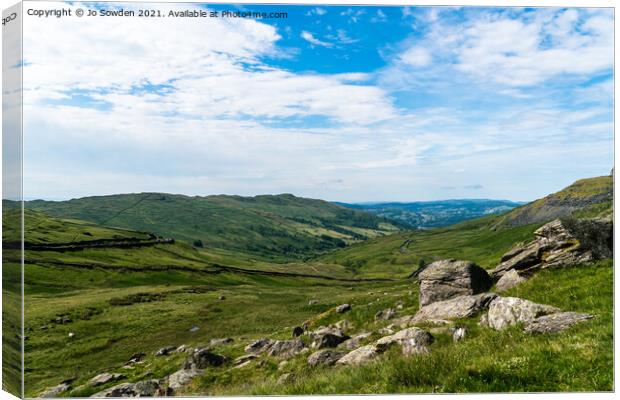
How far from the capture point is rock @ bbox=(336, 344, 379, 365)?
1490 cm

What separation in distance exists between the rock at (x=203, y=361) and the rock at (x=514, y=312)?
1314 cm

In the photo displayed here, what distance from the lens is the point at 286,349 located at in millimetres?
20516

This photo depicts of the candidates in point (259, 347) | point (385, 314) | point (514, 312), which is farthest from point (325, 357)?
point (385, 314)

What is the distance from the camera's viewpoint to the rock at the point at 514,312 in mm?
14634

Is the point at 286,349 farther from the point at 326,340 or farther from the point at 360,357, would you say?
the point at 360,357

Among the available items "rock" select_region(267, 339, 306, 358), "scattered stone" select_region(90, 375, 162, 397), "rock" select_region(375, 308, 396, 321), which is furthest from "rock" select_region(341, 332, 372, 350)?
"scattered stone" select_region(90, 375, 162, 397)

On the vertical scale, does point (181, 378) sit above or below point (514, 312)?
below

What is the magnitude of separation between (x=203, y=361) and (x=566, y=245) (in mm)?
18460

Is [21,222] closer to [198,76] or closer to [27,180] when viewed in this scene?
[27,180]

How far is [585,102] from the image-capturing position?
18.1 meters

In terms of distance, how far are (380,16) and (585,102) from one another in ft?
31.6

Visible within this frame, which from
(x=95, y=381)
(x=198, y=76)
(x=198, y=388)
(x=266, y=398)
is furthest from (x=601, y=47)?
(x=95, y=381)

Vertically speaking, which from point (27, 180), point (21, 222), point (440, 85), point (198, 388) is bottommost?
point (198, 388)

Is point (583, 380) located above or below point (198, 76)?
below
